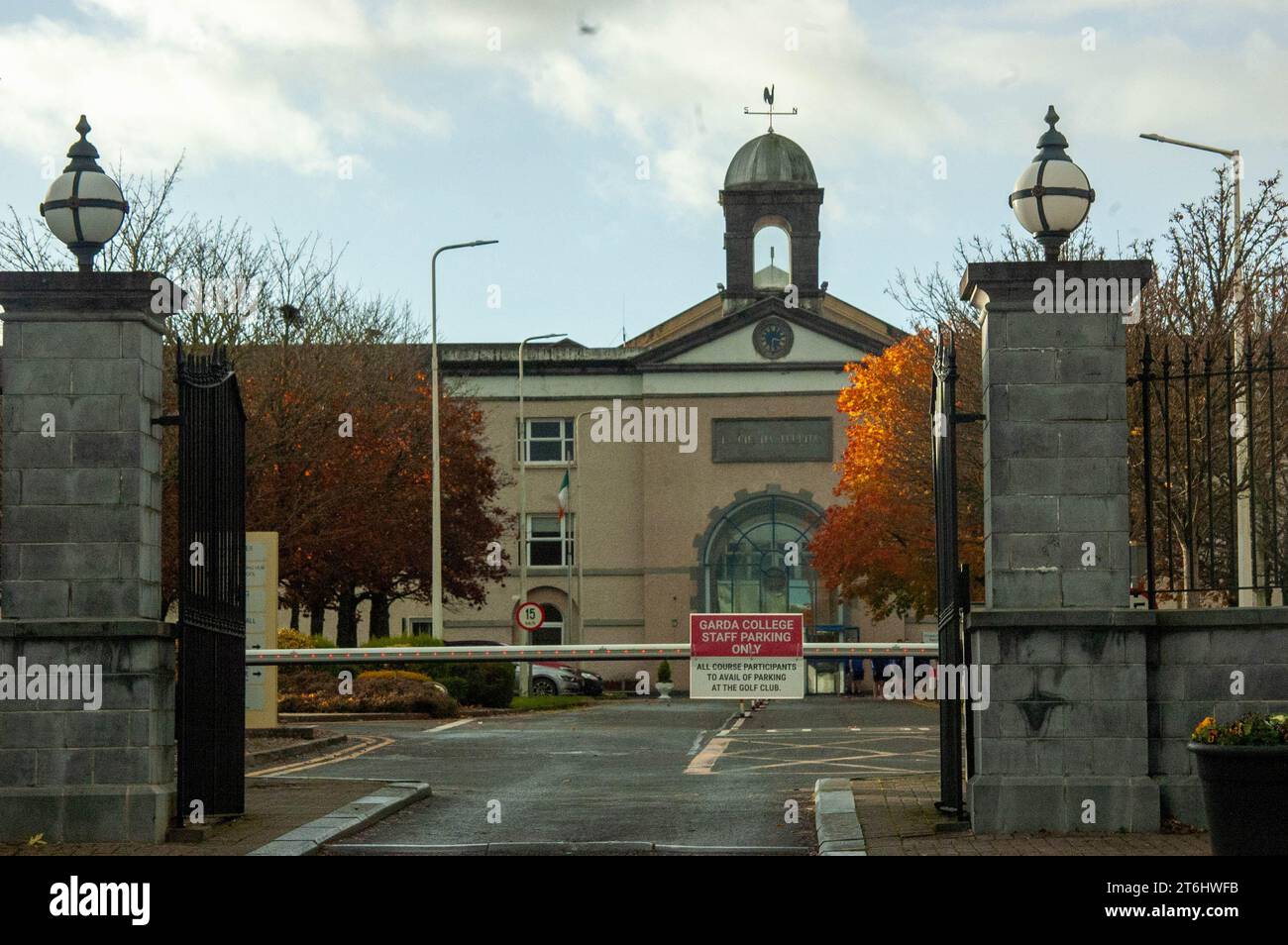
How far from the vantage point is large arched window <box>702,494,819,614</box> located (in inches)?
2574

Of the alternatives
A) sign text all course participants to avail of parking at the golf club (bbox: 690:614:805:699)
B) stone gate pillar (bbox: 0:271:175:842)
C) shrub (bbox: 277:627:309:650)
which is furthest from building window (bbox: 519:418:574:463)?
stone gate pillar (bbox: 0:271:175:842)

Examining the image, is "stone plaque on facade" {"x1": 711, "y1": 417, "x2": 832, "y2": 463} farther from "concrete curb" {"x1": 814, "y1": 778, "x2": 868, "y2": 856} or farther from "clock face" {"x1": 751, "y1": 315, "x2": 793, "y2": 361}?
"concrete curb" {"x1": 814, "y1": 778, "x2": 868, "y2": 856}

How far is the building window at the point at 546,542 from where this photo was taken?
68.3 m

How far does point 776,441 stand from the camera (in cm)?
Answer: 6656

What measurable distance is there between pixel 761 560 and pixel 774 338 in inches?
307

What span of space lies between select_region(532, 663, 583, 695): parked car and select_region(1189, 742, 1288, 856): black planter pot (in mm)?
41265

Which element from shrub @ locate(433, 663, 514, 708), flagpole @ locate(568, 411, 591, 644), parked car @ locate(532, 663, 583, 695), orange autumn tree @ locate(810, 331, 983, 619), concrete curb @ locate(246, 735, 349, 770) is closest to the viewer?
concrete curb @ locate(246, 735, 349, 770)

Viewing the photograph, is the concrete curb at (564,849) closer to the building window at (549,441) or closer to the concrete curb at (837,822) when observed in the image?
A: the concrete curb at (837,822)

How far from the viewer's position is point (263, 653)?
72.6 feet

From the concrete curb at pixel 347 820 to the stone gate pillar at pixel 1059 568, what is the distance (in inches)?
168

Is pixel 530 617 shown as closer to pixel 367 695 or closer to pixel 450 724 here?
pixel 367 695
